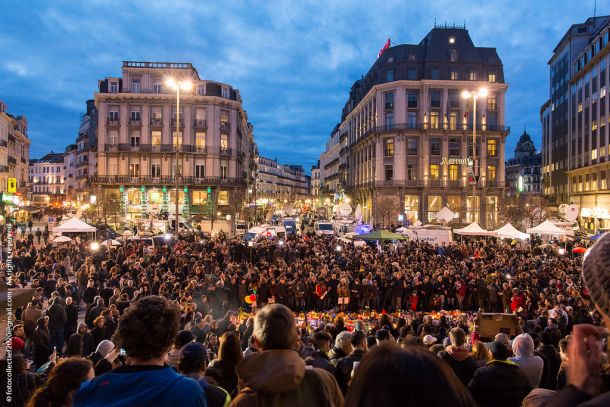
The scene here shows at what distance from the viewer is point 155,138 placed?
5844 cm

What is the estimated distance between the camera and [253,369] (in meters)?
2.73

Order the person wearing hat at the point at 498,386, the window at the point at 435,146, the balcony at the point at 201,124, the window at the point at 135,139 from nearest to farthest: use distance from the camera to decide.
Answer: the person wearing hat at the point at 498,386 → the window at the point at 135,139 → the balcony at the point at 201,124 → the window at the point at 435,146

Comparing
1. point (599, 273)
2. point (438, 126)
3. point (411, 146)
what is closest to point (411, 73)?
point (438, 126)

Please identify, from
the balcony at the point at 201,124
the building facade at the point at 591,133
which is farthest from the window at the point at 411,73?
the balcony at the point at 201,124

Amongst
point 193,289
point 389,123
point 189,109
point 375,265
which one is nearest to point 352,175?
point 389,123

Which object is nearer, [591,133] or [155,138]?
[155,138]

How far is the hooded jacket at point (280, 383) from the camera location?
265 cm

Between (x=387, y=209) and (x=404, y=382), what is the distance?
183ft

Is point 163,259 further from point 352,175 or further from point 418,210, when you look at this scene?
point 352,175

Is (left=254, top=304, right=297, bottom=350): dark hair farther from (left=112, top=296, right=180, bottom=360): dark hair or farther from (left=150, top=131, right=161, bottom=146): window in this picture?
(left=150, top=131, right=161, bottom=146): window

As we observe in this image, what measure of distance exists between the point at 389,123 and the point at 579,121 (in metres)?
26.8

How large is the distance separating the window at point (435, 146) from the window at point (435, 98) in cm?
476

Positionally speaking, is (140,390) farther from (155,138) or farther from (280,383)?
(155,138)

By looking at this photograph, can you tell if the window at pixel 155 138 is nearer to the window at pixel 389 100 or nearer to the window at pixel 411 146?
the window at pixel 389 100
